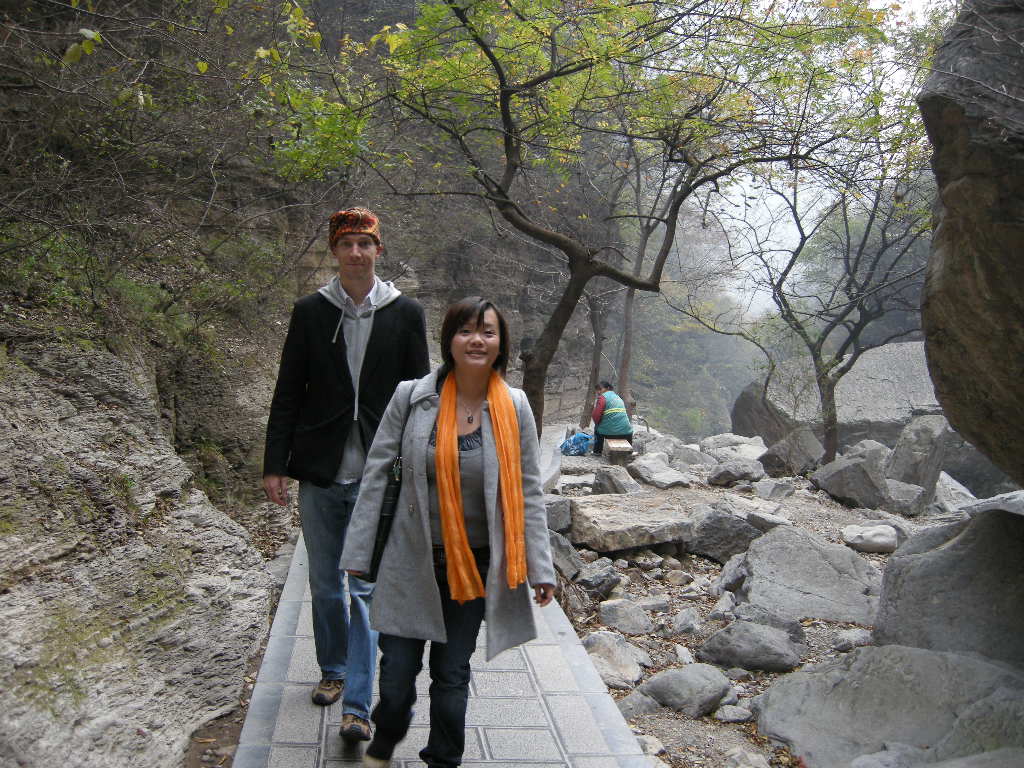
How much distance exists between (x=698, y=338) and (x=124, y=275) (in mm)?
40560

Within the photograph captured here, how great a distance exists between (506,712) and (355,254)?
2017mm

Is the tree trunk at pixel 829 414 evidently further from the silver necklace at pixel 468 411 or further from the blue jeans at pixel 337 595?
the silver necklace at pixel 468 411

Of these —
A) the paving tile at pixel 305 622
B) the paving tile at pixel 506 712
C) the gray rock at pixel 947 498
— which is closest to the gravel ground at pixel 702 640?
the paving tile at pixel 506 712

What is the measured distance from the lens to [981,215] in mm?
4254

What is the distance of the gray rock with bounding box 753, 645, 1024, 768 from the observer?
4.14 m

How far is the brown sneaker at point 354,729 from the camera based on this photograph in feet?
9.82

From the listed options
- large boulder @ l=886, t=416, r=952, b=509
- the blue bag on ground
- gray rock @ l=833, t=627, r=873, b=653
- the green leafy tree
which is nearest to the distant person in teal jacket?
the blue bag on ground

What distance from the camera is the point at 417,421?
8.75 ft

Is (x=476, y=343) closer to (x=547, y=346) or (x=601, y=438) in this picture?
(x=547, y=346)

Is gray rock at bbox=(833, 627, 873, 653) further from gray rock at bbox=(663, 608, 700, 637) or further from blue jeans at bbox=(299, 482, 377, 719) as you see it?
blue jeans at bbox=(299, 482, 377, 719)

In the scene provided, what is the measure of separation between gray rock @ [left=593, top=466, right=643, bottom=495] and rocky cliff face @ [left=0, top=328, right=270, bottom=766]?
694 cm

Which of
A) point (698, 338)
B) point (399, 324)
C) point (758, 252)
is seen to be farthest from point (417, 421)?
point (698, 338)

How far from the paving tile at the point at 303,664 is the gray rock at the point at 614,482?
671cm

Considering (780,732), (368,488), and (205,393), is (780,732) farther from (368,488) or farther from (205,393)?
(205,393)
